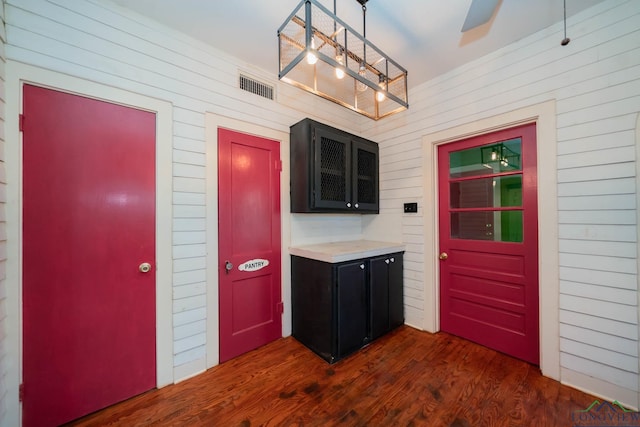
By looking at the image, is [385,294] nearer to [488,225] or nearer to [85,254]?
[488,225]

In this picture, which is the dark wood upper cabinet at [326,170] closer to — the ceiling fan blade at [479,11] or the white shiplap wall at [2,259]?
the ceiling fan blade at [479,11]

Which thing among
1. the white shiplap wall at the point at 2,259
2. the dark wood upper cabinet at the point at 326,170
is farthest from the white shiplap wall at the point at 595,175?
the white shiplap wall at the point at 2,259

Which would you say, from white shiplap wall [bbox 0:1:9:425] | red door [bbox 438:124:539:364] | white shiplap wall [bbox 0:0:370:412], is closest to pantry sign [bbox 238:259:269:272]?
white shiplap wall [bbox 0:0:370:412]

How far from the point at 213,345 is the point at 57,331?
1.02 meters

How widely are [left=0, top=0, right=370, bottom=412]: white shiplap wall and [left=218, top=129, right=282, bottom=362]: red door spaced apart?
14 centimetres

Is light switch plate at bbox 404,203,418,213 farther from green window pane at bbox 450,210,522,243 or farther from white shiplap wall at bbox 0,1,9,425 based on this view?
white shiplap wall at bbox 0,1,9,425

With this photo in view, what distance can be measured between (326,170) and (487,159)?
64.0 inches

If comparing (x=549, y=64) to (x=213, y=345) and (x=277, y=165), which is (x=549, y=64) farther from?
(x=213, y=345)

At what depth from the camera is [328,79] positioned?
9.11 ft

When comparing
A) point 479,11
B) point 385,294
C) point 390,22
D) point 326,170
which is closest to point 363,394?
point 385,294

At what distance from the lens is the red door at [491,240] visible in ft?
6.82

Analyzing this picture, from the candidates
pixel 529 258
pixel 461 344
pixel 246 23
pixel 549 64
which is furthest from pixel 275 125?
pixel 461 344

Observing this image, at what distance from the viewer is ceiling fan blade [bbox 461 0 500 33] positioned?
4.77 feet

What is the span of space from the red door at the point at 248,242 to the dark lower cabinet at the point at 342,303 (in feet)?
0.91
